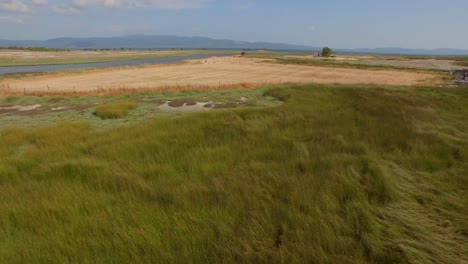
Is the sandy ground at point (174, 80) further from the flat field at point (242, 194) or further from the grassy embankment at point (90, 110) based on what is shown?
the flat field at point (242, 194)

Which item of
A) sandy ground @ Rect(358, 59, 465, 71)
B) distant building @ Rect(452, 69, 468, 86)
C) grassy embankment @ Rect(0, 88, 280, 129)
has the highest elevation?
sandy ground @ Rect(358, 59, 465, 71)

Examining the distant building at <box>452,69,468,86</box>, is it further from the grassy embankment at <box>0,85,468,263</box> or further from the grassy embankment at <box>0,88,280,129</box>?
the grassy embankment at <box>0,85,468,263</box>

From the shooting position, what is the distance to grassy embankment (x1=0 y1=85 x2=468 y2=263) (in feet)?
12.3

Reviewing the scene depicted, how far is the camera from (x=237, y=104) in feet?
57.1

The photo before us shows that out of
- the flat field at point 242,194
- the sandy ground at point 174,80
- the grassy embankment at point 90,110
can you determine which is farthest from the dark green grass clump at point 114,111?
the sandy ground at point 174,80

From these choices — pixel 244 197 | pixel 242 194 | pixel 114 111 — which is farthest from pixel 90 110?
pixel 244 197

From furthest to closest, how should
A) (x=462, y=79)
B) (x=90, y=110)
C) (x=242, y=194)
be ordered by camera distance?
(x=462, y=79) < (x=90, y=110) < (x=242, y=194)

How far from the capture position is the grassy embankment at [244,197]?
376cm

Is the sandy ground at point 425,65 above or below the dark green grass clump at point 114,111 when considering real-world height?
above

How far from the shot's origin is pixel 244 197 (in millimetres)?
5035

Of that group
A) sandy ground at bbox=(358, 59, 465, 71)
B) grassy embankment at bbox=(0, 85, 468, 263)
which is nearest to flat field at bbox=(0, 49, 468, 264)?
grassy embankment at bbox=(0, 85, 468, 263)

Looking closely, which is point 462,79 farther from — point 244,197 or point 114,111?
point 244,197

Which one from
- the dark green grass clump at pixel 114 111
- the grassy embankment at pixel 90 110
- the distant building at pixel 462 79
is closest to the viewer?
the grassy embankment at pixel 90 110

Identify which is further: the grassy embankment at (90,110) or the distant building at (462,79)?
the distant building at (462,79)
